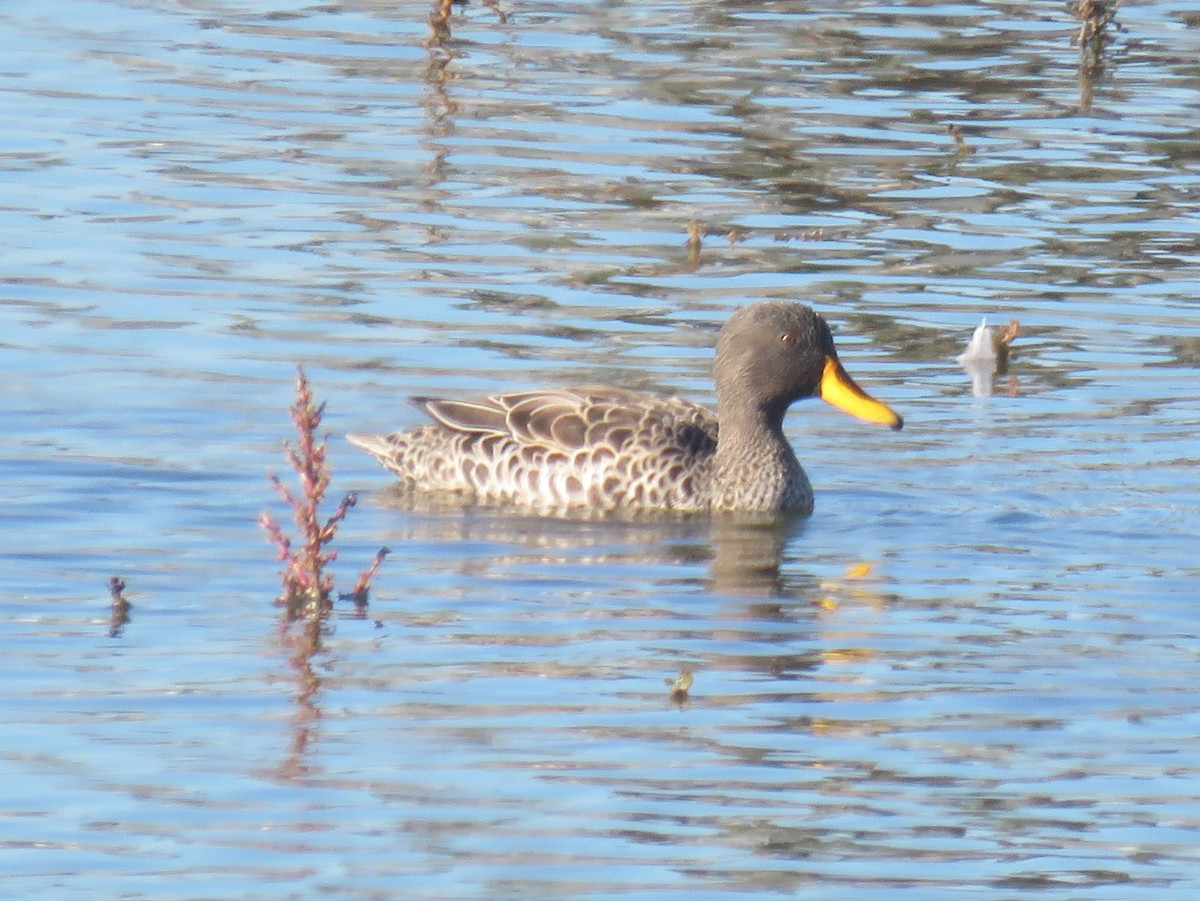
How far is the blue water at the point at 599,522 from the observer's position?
781 centimetres

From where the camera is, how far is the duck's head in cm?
1285

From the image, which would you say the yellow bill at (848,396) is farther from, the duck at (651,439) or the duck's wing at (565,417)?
the duck's wing at (565,417)

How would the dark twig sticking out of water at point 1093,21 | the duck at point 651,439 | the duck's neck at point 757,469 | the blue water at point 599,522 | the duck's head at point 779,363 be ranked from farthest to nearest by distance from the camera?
the dark twig sticking out of water at point 1093,21 < the duck's head at point 779,363 < the duck at point 651,439 < the duck's neck at point 757,469 < the blue water at point 599,522

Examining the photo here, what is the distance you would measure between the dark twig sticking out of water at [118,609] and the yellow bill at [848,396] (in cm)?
396

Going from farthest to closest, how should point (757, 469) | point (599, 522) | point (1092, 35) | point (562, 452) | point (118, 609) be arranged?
point (1092, 35)
point (562, 452)
point (757, 469)
point (599, 522)
point (118, 609)

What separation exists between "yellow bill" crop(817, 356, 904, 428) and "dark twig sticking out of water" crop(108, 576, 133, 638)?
3.96 meters

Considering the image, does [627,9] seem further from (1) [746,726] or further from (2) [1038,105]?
(1) [746,726]

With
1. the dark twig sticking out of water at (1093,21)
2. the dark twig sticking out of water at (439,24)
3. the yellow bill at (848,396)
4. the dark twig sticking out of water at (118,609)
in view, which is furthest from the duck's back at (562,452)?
the dark twig sticking out of water at (1093,21)

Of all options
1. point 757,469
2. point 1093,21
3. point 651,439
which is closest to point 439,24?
point 1093,21

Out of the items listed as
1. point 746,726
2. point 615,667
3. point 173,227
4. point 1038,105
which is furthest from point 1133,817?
point 1038,105

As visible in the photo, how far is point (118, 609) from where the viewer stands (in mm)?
9914

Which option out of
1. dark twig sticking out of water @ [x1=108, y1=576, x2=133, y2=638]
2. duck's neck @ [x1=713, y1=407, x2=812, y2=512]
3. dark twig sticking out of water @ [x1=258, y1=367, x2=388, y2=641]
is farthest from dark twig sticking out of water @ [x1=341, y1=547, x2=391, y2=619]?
duck's neck @ [x1=713, y1=407, x2=812, y2=512]

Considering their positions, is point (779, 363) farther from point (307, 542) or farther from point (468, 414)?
point (307, 542)

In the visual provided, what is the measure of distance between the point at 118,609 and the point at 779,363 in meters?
3.92
